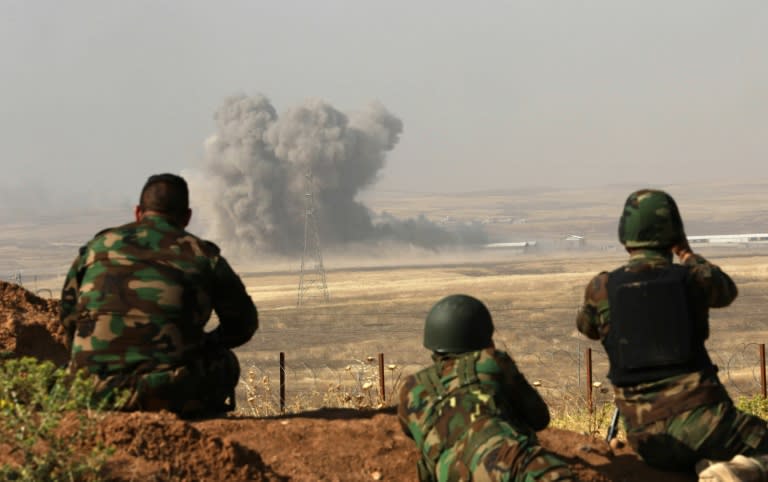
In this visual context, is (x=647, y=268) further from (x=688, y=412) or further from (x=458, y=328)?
(x=458, y=328)

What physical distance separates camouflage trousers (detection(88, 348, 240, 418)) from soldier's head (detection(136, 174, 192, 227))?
0.71m

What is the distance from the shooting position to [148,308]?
5.57 m

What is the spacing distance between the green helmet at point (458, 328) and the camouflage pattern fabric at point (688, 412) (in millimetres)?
804

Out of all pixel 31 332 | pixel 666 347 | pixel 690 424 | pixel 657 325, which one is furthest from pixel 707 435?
pixel 31 332

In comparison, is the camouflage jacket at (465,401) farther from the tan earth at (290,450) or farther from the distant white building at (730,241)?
the distant white building at (730,241)

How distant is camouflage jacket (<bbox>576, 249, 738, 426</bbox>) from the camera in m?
5.30

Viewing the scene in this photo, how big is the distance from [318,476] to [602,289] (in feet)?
5.27

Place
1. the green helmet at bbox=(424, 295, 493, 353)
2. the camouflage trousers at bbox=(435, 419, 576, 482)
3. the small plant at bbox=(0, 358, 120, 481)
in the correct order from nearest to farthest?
the small plant at bbox=(0, 358, 120, 481), the camouflage trousers at bbox=(435, 419, 576, 482), the green helmet at bbox=(424, 295, 493, 353)

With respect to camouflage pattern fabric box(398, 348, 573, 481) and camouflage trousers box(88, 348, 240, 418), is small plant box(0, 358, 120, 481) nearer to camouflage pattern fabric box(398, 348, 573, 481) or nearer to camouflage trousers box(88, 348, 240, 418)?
camouflage trousers box(88, 348, 240, 418)

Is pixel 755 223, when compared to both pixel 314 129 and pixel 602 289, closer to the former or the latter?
pixel 314 129

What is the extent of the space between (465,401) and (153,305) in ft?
5.45

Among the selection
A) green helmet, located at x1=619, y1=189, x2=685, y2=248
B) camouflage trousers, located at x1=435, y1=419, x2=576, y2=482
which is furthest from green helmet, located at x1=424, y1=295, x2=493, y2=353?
green helmet, located at x1=619, y1=189, x2=685, y2=248

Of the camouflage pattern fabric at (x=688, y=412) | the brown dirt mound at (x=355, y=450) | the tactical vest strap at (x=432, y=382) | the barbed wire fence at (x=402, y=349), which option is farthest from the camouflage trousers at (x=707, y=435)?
the barbed wire fence at (x=402, y=349)

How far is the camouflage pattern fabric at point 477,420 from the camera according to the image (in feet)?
14.8
